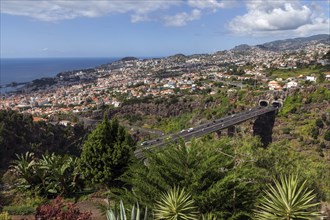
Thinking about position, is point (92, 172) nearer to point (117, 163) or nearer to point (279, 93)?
point (117, 163)

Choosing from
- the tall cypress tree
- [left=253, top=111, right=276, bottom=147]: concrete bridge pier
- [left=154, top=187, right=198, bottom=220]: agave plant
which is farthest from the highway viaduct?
[left=154, top=187, right=198, bottom=220]: agave plant

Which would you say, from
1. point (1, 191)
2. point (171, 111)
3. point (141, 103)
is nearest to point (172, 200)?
point (1, 191)

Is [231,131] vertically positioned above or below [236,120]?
below

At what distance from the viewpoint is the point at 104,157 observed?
977cm

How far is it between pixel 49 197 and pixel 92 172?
1512 millimetres

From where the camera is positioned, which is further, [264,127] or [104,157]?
[264,127]

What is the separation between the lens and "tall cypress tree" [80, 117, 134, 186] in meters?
9.73

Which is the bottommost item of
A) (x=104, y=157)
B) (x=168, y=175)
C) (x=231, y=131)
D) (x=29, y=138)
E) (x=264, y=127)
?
(x=264, y=127)

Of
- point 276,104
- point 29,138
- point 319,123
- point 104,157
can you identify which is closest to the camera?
point 104,157

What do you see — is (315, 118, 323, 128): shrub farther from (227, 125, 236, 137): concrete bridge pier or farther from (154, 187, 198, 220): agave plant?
(154, 187, 198, 220): agave plant

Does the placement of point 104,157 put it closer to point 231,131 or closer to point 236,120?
point 231,131

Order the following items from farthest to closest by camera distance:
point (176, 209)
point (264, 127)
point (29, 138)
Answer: point (264, 127)
point (29, 138)
point (176, 209)

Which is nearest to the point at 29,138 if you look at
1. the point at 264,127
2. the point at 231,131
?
the point at 231,131

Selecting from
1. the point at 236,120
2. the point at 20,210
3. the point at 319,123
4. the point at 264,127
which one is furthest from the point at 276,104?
the point at 20,210
